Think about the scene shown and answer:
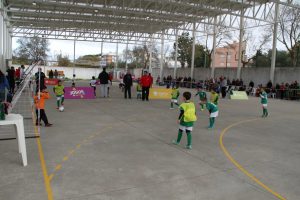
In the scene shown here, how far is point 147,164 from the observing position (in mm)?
6797

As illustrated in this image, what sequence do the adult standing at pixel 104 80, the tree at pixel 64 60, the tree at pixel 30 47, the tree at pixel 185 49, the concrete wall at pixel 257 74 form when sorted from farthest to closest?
the tree at pixel 64 60 → the tree at pixel 30 47 → the tree at pixel 185 49 → the concrete wall at pixel 257 74 → the adult standing at pixel 104 80

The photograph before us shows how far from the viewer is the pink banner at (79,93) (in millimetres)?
20531

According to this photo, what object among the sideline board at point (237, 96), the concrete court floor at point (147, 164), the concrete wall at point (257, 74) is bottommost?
the concrete court floor at point (147, 164)

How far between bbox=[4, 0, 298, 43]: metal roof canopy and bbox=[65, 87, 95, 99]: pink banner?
363 inches

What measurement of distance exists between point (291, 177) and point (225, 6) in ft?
97.5

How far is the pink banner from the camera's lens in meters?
20.5

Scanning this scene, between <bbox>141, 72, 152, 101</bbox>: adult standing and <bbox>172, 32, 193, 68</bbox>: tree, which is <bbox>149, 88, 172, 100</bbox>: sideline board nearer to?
<bbox>141, 72, 152, 101</bbox>: adult standing

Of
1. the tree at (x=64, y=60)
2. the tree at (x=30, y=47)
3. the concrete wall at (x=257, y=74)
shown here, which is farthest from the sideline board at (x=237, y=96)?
the tree at (x=30, y=47)

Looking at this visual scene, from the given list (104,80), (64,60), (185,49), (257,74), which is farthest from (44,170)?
(64,60)

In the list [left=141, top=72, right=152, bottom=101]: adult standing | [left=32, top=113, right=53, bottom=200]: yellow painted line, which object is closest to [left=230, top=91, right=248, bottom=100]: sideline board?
[left=141, top=72, right=152, bottom=101]: adult standing

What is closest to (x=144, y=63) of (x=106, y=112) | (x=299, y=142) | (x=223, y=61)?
(x=223, y=61)

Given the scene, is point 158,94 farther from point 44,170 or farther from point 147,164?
point 44,170

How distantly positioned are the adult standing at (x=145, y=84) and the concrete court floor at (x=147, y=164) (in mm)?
8899

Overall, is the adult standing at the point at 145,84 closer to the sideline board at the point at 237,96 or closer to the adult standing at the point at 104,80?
the adult standing at the point at 104,80
